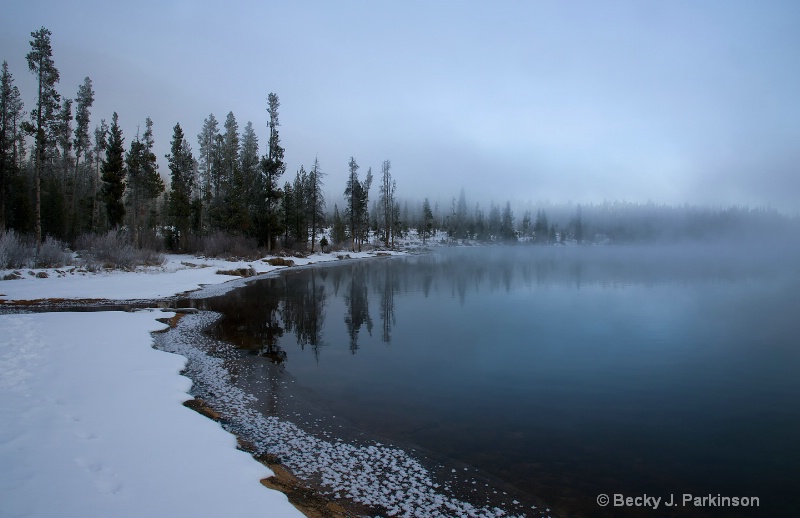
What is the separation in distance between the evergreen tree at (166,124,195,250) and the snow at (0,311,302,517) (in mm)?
37570

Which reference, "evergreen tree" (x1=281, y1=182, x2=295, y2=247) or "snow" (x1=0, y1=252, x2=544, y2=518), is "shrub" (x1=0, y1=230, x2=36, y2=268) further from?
"evergreen tree" (x1=281, y1=182, x2=295, y2=247)

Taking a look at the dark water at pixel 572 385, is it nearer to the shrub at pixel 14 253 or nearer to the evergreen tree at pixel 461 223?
the shrub at pixel 14 253

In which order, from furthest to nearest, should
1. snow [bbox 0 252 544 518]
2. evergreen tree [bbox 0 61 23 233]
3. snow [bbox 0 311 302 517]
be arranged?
evergreen tree [bbox 0 61 23 233], snow [bbox 0 252 544 518], snow [bbox 0 311 302 517]

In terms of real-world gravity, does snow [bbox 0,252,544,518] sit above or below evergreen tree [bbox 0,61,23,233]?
below

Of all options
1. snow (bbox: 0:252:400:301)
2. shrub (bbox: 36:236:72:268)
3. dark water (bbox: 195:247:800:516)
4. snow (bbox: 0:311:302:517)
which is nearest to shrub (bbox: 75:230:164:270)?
snow (bbox: 0:252:400:301)

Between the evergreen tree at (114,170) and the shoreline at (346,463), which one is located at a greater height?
the evergreen tree at (114,170)

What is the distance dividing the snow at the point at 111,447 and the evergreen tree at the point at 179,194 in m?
37.6

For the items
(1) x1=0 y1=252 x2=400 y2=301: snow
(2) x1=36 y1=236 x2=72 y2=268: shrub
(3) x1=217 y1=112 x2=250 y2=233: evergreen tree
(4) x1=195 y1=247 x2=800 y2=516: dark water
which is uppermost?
(3) x1=217 y1=112 x2=250 y2=233: evergreen tree

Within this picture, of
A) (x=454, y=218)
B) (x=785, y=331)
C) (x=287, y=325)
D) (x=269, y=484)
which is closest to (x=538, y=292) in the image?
(x=785, y=331)

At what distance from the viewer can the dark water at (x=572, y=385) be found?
564 centimetres

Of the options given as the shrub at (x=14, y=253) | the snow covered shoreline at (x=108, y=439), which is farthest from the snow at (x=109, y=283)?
the snow covered shoreline at (x=108, y=439)

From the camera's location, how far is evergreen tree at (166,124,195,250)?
43500 mm

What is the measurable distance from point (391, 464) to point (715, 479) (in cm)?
428

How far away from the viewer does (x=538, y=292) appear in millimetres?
23547
